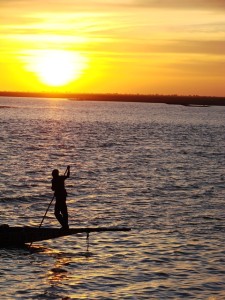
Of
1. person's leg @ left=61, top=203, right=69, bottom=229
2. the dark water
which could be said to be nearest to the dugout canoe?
person's leg @ left=61, top=203, right=69, bottom=229

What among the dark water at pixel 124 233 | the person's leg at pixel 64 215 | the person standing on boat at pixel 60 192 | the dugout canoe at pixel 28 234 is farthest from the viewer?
the person's leg at pixel 64 215

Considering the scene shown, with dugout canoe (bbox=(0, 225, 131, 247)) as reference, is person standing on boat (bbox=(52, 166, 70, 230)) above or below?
above

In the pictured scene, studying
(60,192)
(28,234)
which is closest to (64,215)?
(60,192)

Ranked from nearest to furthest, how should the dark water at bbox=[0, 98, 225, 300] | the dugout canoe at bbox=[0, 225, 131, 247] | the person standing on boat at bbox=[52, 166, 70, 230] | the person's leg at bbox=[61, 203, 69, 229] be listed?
1. the dark water at bbox=[0, 98, 225, 300]
2. the person standing on boat at bbox=[52, 166, 70, 230]
3. the dugout canoe at bbox=[0, 225, 131, 247]
4. the person's leg at bbox=[61, 203, 69, 229]

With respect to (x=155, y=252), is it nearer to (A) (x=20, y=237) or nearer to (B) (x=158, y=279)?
(B) (x=158, y=279)

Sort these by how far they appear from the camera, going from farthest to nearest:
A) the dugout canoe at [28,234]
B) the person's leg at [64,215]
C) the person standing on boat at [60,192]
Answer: the person's leg at [64,215] → the dugout canoe at [28,234] → the person standing on boat at [60,192]

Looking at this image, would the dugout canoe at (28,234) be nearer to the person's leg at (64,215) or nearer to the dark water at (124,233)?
the person's leg at (64,215)

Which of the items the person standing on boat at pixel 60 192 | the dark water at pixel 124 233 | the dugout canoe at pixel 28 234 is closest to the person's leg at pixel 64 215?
the person standing on boat at pixel 60 192

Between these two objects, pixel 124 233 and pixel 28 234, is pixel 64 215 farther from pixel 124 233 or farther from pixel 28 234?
pixel 124 233

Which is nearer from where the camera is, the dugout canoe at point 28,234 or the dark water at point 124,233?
the dark water at point 124,233

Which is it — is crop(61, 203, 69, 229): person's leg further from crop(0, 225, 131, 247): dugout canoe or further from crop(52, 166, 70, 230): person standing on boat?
crop(0, 225, 131, 247): dugout canoe

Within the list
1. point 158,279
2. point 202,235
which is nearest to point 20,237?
point 158,279

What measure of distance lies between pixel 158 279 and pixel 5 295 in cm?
500

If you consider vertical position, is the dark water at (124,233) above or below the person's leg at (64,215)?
below
